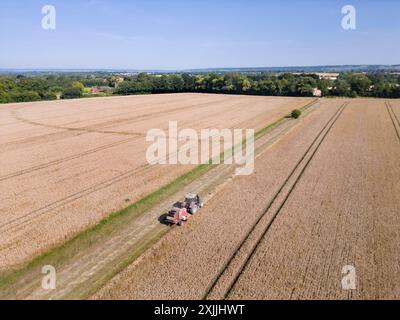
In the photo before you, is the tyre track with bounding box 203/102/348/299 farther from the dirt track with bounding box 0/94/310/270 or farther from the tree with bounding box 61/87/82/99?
the tree with bounding box 61/87/82/99

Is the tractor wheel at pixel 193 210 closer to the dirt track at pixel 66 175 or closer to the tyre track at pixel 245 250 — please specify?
the tyre track at pixel 245 250

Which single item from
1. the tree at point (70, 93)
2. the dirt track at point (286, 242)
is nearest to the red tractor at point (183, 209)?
the dirt track at point (286, 242)

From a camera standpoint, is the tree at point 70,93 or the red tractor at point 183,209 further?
the tree at point 70,93

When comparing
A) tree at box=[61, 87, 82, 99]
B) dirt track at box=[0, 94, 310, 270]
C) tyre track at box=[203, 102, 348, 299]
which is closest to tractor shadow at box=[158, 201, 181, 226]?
A: dirt track at box=[0, 94, 310, 270]

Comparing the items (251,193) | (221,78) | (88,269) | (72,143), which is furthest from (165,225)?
(221,78)

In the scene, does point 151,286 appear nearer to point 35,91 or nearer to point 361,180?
point 361,180
